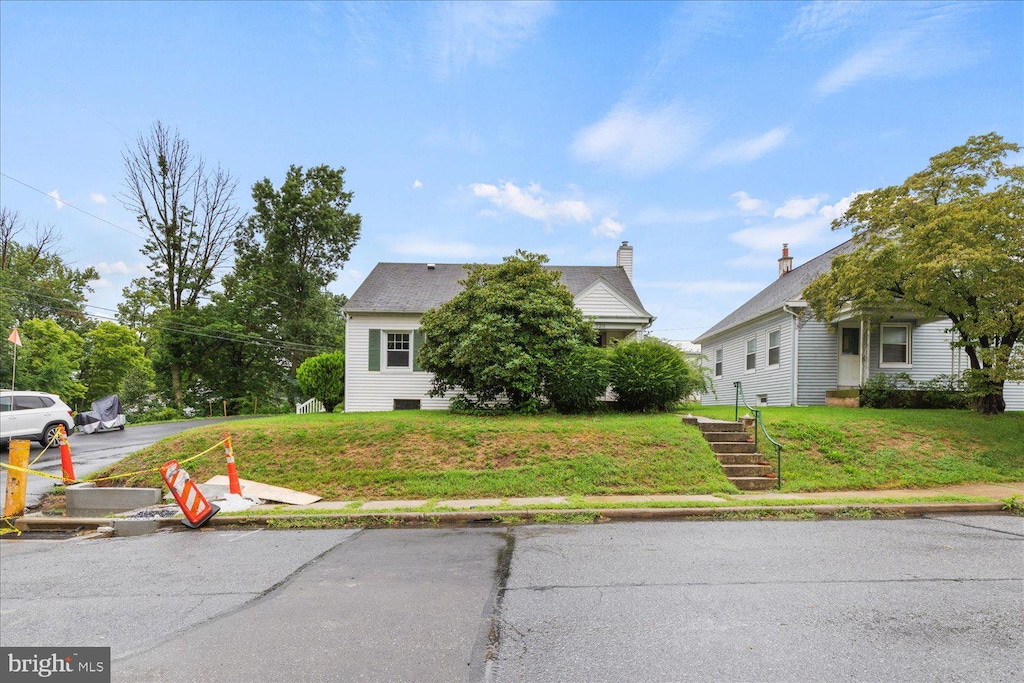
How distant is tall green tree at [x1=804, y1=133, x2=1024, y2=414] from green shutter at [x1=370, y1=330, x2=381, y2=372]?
1421 centimetres

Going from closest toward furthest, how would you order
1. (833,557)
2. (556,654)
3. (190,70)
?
(556,654) → (833,557) → (190,70)

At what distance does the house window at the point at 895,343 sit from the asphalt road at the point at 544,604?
1320 centimetres

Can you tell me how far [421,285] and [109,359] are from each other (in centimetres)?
2422

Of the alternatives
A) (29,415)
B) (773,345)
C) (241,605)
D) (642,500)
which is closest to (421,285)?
(29,415)

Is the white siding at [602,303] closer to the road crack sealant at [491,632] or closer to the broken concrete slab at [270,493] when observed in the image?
the broken concrete slab at [270,493]

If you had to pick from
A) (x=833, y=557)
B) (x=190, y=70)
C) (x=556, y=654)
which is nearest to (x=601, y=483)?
(x=833, y=557)

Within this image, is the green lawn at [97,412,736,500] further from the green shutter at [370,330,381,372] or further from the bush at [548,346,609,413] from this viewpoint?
the green shutter at [370,330,381,372]

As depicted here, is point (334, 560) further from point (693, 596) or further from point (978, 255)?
point (978, 255)

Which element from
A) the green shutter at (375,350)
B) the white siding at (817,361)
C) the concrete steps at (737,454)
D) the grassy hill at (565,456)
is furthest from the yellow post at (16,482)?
the white siding at (817,361)

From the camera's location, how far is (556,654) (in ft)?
11.0

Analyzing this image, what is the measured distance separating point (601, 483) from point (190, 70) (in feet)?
48.3

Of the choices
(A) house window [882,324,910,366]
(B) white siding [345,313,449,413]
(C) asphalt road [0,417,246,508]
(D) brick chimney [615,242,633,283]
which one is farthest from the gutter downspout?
(C) asphalt road [0,417,246,508]

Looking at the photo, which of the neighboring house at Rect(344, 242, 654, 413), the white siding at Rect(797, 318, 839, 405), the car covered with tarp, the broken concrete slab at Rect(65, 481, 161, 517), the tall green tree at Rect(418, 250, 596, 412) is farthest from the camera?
the car covered with tarp

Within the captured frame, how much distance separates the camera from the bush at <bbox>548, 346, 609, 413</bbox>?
13.3 metres
